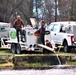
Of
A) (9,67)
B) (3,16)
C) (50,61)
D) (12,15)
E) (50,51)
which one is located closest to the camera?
(9,67)

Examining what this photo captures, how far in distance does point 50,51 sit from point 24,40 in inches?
66.3

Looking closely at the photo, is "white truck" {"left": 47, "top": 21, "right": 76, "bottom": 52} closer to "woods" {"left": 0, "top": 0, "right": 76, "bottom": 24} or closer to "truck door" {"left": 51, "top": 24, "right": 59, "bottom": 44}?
"truck door" {"left": 51, "top": 24, "right": 59, "bottom": 44}

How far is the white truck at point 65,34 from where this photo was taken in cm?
2045

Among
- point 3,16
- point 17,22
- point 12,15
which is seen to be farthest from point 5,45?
point 12,15

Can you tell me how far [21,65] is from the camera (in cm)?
1538

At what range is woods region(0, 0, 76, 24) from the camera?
151ft

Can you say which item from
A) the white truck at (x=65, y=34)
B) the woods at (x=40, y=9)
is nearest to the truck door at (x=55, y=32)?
the white truck at (x=65, y=34)

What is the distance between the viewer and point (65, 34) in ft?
69.0

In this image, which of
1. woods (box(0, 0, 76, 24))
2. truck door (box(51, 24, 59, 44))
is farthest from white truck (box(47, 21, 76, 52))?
woods (box(0, 0, 76, 24))

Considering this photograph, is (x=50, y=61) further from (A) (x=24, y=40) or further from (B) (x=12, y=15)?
(B) (x=12, y=15)

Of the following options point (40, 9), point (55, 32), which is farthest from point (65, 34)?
point (40, 9)

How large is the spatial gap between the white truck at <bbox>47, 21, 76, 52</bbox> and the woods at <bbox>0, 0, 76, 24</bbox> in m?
21.5

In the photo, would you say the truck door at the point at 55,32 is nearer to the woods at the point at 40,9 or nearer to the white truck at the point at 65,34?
the white truck at the point at 65,34

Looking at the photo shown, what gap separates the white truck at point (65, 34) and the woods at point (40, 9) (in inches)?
847
